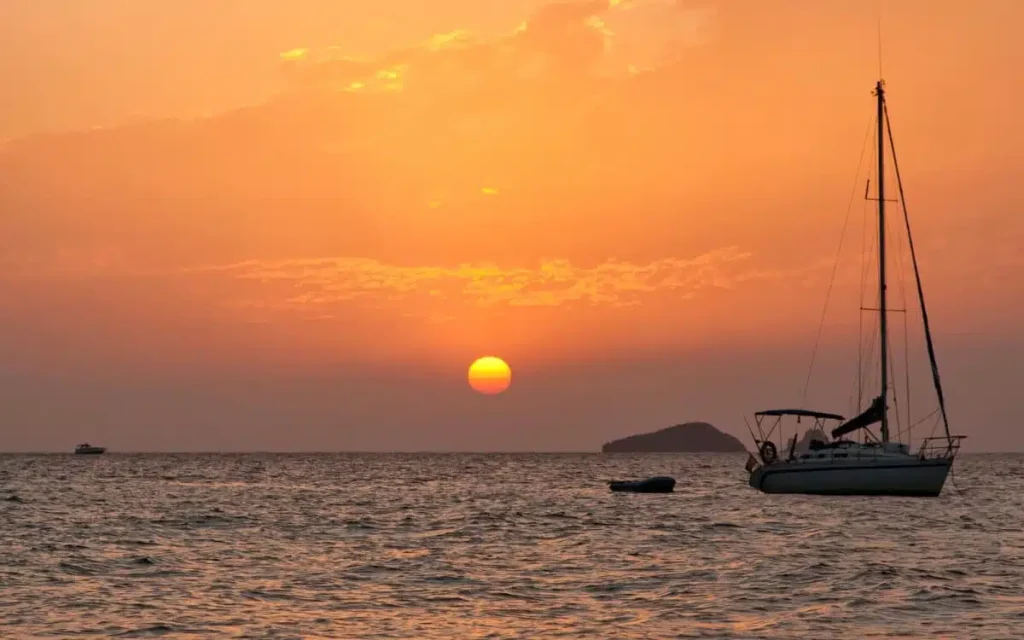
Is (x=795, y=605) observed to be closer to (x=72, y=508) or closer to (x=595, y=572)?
(x=595, y=572)

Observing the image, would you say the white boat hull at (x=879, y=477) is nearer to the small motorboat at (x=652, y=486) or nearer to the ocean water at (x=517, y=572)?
the ocean water at (x=517, y=572)

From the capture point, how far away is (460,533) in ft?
196

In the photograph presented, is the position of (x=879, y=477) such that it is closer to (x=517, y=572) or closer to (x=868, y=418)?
(x=868, y=418)

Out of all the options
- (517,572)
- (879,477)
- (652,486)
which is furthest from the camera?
(652,486)

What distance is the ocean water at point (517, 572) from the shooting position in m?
30.8

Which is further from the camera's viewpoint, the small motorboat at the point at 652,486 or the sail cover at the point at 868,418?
the small motorboat at the point at 652,486

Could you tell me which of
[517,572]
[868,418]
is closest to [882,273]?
[868,418]

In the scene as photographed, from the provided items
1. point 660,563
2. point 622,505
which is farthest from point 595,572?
point 622,505

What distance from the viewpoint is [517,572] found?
42.2m

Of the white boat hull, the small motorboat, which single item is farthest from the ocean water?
the small motorboat

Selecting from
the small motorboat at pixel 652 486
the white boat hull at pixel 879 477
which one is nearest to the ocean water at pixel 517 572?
the white boat hull at pixel 879 477

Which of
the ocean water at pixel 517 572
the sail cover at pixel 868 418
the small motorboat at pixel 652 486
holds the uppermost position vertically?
the sail cover at pixel 868 418

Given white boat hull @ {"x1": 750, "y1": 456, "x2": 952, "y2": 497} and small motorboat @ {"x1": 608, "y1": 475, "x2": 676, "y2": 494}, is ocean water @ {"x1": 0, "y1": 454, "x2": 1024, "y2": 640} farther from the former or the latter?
small motorboat @ {"x1": 608, "y1": 475, "x2": 676, "y2": 494}

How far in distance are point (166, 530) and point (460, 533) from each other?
15.0 metres
